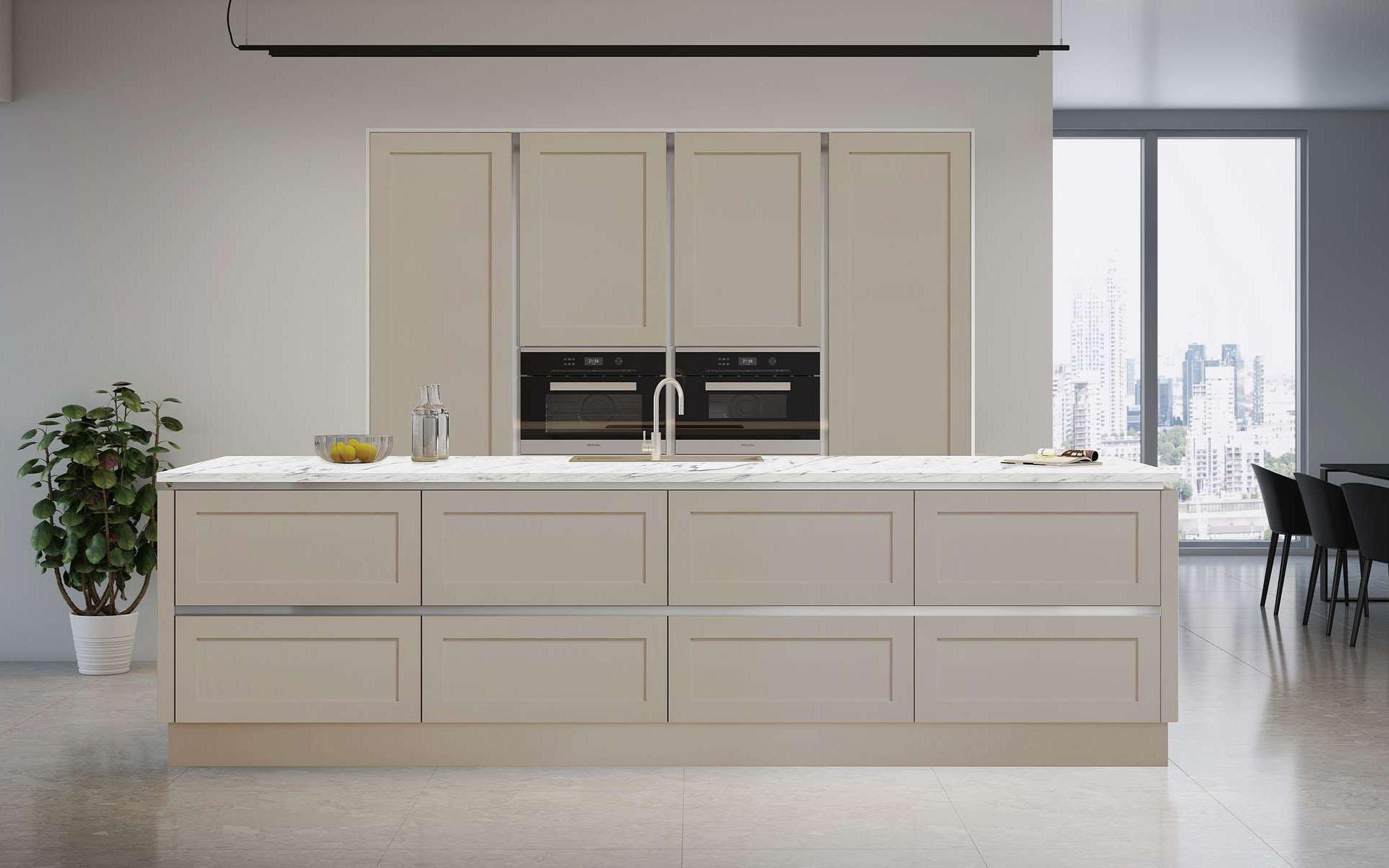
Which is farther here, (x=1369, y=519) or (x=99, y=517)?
(x=1369, y=519)

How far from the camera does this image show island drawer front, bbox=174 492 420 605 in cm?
346

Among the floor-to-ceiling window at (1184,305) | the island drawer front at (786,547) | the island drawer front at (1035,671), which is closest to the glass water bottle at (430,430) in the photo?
the island drawer front at (786,547)

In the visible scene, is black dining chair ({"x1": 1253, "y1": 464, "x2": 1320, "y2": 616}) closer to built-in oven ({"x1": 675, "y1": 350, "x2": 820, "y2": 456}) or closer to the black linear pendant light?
built-in oven ({"x1": 675, "y1": 350, "x2": 820, "y2": 456})

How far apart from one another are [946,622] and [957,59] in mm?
2757

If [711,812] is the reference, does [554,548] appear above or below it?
above

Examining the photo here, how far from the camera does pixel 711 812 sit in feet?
10.5

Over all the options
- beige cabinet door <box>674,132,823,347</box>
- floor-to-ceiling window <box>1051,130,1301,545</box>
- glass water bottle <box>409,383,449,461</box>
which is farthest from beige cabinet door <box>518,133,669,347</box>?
floor-to-ceiling window <box>1051,130,1301,545</box>

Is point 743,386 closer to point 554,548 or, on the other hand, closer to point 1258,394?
point 554,548

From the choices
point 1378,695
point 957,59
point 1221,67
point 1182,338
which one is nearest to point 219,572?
point 957,59

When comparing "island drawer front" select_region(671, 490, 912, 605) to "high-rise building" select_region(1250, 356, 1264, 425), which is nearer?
"island drawer front" select_region(671, 490, 912, 605)

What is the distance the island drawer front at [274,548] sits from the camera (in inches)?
136

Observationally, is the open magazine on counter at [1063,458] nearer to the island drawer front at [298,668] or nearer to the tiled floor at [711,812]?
the tiled floor at [711,812]

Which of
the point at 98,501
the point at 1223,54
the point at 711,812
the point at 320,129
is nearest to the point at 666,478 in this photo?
the point at 711,812

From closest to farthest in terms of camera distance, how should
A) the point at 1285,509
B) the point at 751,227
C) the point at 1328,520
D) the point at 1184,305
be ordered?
the point at 751,227 < the point at 1328,520 < the point at 1285,509 < the point at 1184,305
